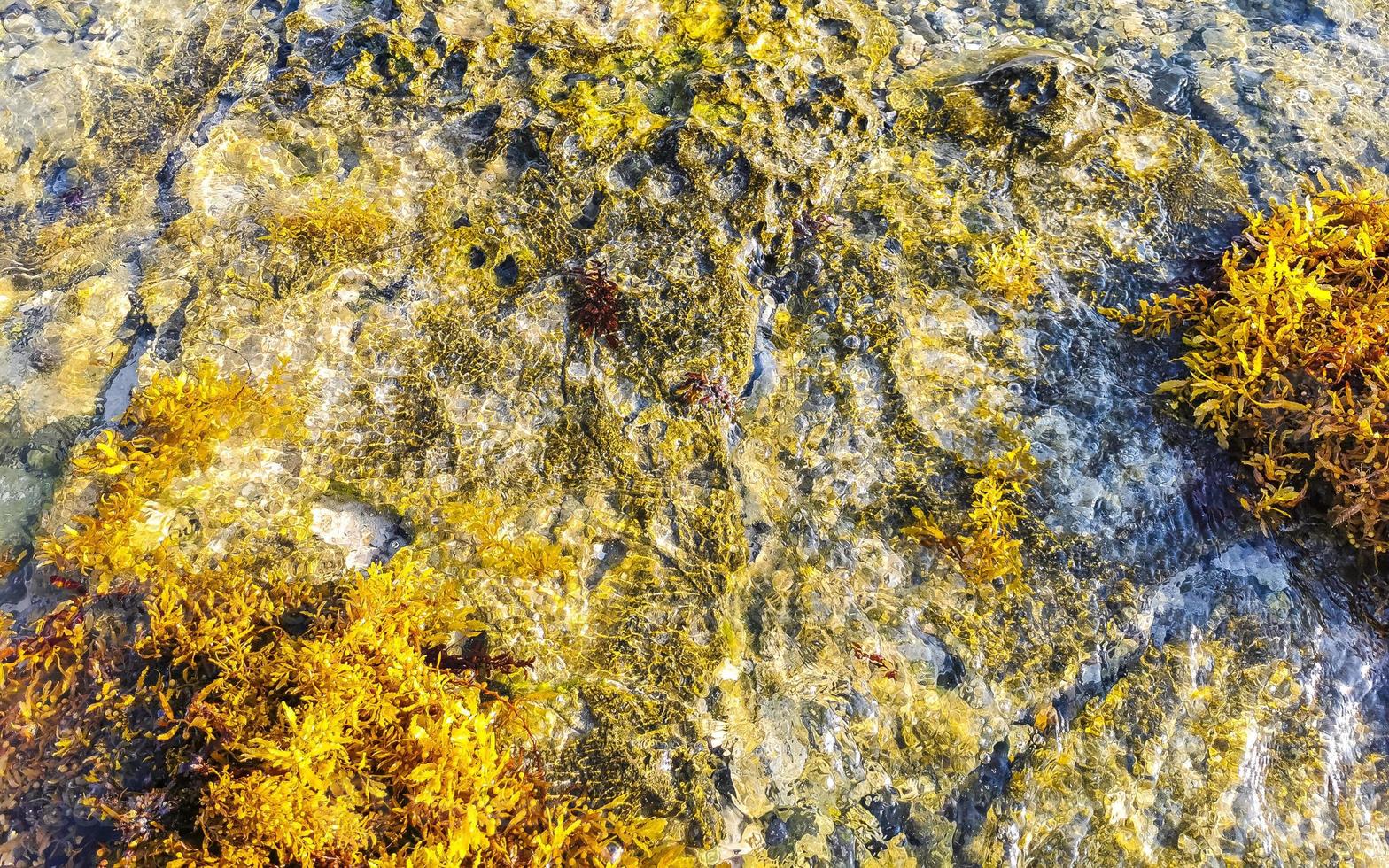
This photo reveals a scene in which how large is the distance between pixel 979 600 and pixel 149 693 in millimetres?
3676

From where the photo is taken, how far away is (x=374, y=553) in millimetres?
3744

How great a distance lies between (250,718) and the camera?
3.22 metres

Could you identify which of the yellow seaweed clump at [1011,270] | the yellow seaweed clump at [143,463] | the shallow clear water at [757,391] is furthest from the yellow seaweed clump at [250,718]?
the yellow seaweed clump at [1011,270]

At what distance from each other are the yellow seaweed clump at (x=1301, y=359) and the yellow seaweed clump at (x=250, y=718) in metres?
3.58

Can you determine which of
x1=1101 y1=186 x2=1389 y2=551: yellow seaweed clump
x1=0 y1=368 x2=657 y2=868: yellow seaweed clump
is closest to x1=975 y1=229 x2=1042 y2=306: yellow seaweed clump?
x1=1101 y1=186 x2=1389 y2=551: yellow seaweed clump

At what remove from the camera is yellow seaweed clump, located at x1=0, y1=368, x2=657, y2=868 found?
3094mm

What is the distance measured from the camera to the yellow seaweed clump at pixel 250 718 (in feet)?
10.2

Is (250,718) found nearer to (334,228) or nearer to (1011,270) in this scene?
(334,228)

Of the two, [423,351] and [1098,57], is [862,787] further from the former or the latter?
[1098,57]

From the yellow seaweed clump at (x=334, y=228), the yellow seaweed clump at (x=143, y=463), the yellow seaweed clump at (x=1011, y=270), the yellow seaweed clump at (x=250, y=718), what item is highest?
the yellow seaweed clump at (x=1011, y=270)

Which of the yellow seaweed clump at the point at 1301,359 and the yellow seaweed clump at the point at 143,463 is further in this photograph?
the yellow seaweed clump at the point at 1301,359

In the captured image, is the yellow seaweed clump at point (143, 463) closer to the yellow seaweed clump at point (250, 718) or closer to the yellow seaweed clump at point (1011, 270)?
the yellow seaweed clump at point (250, 718)

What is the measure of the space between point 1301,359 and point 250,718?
5156 mm

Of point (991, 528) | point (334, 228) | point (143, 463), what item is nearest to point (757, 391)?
point (991, 528)
